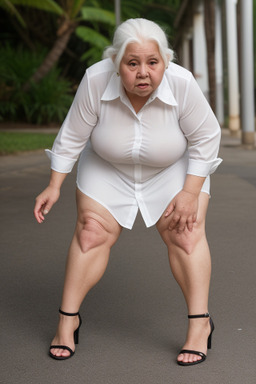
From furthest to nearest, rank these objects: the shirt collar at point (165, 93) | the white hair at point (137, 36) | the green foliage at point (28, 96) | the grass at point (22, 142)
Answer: the green foliage at point (28, 96)
the grass at point (22, 142)
the shirt collar at point (165, 93)
the white hair at point (137, 36)

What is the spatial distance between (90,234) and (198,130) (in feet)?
2.21

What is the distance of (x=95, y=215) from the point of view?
12.1 ft

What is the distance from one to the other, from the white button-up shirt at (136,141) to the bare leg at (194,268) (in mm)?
145

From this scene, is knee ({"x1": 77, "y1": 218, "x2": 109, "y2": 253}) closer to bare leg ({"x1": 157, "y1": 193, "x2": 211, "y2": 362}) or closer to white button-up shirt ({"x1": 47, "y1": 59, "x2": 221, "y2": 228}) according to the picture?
white button-up shirt ({"x1": 47, "y1": 59, "x2": 221, "y2": 228})

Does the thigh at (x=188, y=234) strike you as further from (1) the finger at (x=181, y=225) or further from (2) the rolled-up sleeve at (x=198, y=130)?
(2) the rolled-up sleeve at (x=198, y=130)

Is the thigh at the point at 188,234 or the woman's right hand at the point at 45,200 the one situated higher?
the woman's right hand at the point at 45,200

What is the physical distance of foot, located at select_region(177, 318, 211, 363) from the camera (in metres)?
3.65

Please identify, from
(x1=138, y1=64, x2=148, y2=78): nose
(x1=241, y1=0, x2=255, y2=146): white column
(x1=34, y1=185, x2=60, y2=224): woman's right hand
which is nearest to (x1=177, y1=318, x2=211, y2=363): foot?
(x1=34, y1=185, x2=60, y2=224): woman's right hand

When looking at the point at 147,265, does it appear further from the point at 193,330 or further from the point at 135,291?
the point at 193,330

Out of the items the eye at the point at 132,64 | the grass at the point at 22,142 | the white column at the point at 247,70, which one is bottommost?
the eye at the point at 132,64

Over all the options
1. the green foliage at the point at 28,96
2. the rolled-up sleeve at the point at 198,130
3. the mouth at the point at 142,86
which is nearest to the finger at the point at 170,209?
the rolled-up sleeve at the point at 198,130

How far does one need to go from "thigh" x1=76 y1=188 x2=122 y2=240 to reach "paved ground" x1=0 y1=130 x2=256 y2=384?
1.96 ft

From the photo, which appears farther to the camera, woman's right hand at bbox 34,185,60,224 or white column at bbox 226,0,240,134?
white column at bbox 226,0,240,134

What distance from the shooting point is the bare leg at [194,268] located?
12.0 ft
